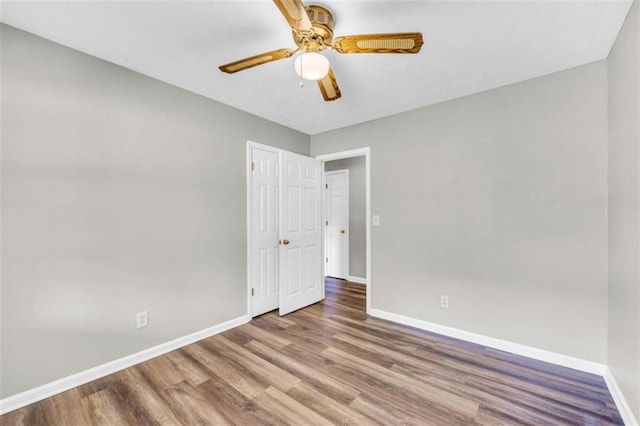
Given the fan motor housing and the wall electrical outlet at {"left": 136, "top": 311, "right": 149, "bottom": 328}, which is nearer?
the fan motor housing

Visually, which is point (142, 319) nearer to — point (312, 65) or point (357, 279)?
point (312, 65)

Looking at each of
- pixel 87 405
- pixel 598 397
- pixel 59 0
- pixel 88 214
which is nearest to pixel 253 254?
pixel 88 214

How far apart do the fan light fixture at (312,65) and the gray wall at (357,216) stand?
11.0 feet

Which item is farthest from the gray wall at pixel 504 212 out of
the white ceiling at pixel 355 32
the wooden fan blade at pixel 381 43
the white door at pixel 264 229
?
the wooden fan blade at pixel 381 43

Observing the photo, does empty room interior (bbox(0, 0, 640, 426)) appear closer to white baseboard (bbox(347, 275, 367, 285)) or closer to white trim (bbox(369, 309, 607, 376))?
white trim (bbox(369, 309, 607, 376))

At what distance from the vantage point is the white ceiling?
1549 mm

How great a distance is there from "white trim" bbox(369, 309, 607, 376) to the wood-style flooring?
68 millimetres

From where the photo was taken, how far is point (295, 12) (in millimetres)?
1213

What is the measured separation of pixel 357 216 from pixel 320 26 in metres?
3.69

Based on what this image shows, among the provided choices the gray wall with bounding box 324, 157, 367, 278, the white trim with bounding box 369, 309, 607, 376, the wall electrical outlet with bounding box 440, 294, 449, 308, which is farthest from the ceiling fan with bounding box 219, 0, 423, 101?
the gray wall with bounding box 324, 157, 367, 278

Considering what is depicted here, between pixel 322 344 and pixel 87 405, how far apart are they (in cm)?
174

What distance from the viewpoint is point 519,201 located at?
7.72ft

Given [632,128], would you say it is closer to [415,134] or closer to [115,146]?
[415,134]

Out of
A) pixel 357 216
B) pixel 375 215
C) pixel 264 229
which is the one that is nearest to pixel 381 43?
pixel 375 215
